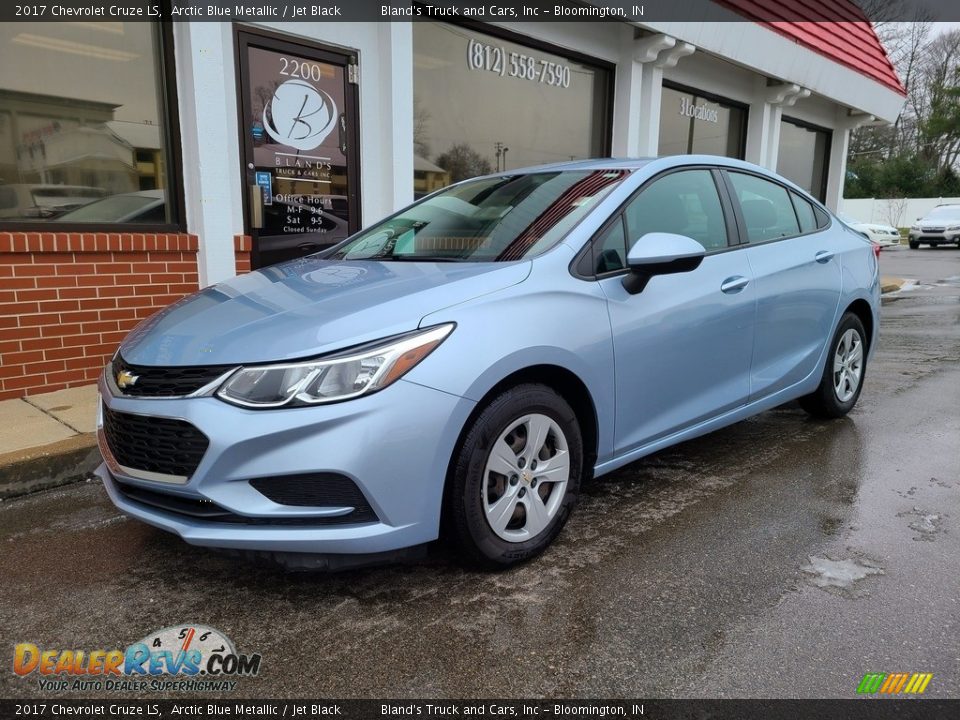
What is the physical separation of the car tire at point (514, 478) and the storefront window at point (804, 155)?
38.2ft

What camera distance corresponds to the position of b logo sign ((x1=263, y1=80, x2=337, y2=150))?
591 cm

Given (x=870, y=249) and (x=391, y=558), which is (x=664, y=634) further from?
(x=870, y=249)

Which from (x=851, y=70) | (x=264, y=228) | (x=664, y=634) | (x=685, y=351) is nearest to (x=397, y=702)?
(x=664, y=634)

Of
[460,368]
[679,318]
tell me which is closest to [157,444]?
[460,368]

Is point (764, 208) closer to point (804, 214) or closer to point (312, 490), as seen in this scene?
point (804, 214)

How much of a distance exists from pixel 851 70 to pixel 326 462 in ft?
42.3

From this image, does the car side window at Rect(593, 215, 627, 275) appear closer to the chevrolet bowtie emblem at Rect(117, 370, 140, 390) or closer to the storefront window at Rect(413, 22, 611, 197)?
the chevrolet bowtie emblem at Rect(117, 370, 140, 390)

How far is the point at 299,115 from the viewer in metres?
6.03

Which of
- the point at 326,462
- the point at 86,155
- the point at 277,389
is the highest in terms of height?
the point at 86,155

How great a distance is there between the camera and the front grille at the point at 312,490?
87.4 inches

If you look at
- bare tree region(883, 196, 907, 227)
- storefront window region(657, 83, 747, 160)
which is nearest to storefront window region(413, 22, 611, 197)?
storefront window region(657, 83, 747, 160)

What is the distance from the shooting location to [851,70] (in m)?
12.0

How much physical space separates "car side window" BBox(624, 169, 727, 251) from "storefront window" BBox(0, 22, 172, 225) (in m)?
3.92

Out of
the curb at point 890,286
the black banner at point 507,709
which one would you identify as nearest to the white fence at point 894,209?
the curb at point 890,286
